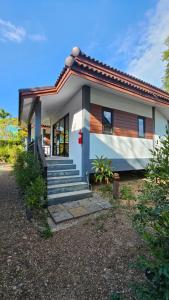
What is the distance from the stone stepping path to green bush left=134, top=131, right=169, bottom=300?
8.71ft

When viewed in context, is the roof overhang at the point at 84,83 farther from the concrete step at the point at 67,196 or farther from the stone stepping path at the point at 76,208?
the stone stepping path at the point at 76,208

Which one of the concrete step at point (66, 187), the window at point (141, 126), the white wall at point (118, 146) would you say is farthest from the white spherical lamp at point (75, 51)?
the window at point (141, 126)

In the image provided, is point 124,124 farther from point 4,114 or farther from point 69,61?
point 4,114

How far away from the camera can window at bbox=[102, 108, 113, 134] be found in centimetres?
713

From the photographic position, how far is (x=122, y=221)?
408 cm

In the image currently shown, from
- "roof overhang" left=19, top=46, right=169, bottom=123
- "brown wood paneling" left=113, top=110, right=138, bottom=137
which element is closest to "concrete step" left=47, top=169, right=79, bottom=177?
"brown wood paneling" left=113, top=110, right=138, bottom=137

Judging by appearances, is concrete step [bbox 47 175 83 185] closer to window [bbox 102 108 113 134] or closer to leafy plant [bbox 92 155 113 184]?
leafy plant [bbox 92 155 113 184]

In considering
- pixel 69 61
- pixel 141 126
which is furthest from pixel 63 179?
pixel 141 126

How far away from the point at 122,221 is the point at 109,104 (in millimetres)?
4872

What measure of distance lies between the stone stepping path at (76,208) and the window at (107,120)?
3.04m

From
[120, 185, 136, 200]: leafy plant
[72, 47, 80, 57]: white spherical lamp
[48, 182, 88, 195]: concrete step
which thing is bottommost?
[120, 185, 136, 200]: leafy plant

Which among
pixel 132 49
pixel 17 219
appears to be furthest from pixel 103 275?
pixel 132 49

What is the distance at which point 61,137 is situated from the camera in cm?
995

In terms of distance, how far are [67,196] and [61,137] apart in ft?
17.1
